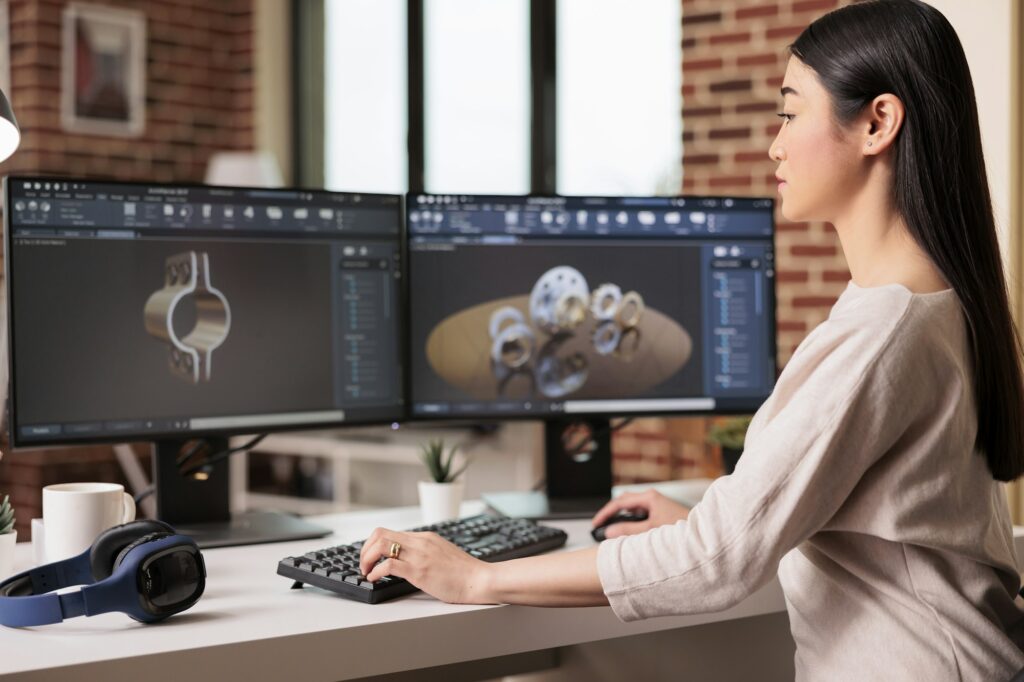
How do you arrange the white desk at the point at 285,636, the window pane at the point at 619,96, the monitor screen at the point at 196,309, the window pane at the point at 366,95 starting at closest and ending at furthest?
the white desk at the point at 285,636, the monitor screen at the point at 196,309, the window pane at the point at 619,96, the window pane at the point at 366,95

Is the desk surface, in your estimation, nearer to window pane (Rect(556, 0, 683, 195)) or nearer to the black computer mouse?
the black computer mouse

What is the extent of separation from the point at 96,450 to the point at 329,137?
154 cm

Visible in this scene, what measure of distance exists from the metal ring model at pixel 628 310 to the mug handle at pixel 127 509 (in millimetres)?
818

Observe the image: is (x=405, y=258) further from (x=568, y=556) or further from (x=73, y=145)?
(x=73, y=145)

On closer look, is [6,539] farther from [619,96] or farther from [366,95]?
[366,95]

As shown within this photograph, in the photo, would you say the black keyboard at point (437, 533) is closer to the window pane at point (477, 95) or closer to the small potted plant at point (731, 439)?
the small potted plant at point (731, 439)

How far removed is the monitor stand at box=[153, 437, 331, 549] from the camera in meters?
1.69

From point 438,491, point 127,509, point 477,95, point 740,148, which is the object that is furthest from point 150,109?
point 127,509

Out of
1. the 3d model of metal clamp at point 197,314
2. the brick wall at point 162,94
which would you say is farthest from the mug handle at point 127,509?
the brick wall at point 162,94

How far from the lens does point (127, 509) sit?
1.49 m

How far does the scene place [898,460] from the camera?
3.85 ft

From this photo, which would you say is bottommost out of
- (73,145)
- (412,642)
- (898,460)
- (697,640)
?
(697,640)

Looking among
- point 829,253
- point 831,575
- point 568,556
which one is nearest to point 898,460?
point 831,575

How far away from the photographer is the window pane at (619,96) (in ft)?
12.3
